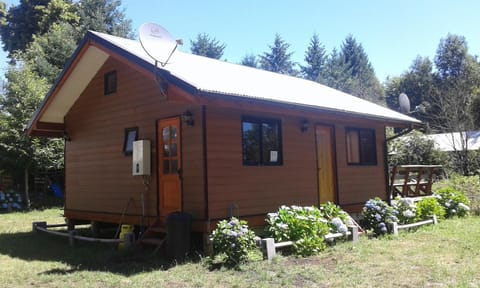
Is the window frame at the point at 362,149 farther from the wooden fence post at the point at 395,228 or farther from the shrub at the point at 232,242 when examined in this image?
the shrub at the point at 232,242

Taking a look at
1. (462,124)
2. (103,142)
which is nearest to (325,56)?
(462,124)

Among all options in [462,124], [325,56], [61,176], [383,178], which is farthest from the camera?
[325,56]

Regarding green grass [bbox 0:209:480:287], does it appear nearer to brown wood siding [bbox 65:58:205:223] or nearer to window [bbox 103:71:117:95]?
brown wood siding [bbox 65:58:205:223]

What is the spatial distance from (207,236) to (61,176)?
16.3 m

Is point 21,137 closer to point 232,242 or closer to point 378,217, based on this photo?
point 232,242

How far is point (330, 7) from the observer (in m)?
17.5

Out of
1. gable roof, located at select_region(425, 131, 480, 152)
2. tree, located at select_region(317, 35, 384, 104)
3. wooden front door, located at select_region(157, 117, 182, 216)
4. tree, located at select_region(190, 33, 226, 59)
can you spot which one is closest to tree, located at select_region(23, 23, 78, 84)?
tree, located at select_region(190, 33, 226, 59)

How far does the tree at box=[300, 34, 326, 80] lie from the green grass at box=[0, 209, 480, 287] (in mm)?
35855

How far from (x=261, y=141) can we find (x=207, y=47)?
29.3m

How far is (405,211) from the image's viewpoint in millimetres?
9719

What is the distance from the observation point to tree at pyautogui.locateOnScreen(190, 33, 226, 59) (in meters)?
36.7

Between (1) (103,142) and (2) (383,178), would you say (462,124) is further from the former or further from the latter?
(1) (103,142)

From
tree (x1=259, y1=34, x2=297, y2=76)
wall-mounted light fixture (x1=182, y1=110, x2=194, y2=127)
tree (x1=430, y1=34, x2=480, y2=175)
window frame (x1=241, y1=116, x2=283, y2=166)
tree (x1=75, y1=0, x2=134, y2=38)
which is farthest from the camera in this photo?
tree (x1=259, y1=34, x2=297, y2=76)

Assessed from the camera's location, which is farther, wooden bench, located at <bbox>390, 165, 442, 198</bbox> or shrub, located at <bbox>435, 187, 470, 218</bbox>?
wooden bench, located at <bbox>390, 165, 442, 198</bbox>
